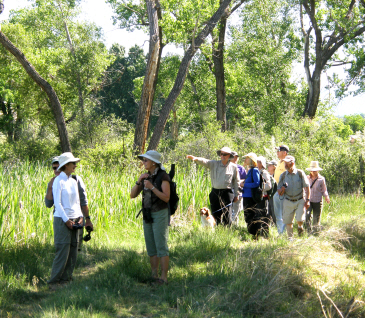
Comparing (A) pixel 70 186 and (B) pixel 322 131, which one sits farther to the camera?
(B) pixel 322 131

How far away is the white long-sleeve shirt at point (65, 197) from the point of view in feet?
17.4

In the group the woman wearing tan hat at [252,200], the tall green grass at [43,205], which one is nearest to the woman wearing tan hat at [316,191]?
the woman wearing tan hat at [252,200]

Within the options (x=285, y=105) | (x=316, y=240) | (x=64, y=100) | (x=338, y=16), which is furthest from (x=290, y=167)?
(x=64, y=100)

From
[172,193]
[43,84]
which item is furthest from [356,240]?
[43,84]

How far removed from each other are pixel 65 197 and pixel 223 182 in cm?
329

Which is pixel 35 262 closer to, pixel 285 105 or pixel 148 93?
pixel 148 93

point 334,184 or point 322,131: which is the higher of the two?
point 322,131

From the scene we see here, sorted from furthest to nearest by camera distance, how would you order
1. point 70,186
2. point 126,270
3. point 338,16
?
point 338,16
point 126,270
point 70,186

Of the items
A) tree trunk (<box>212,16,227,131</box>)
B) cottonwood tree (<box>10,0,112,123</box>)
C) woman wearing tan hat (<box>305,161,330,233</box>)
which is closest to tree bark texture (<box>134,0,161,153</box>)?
woman wearing tan hat (<box>305,161,330,233</box>)

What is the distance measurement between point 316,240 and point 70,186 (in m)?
3.38

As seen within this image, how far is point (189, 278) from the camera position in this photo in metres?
5.75

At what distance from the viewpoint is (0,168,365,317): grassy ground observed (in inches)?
183

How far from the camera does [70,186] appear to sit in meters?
5.45

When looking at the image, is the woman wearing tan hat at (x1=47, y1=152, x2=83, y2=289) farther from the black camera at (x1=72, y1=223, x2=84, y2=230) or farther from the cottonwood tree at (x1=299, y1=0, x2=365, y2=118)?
the cottonwood tree at (x1=299, y1=0, x2=365, y2=118)
